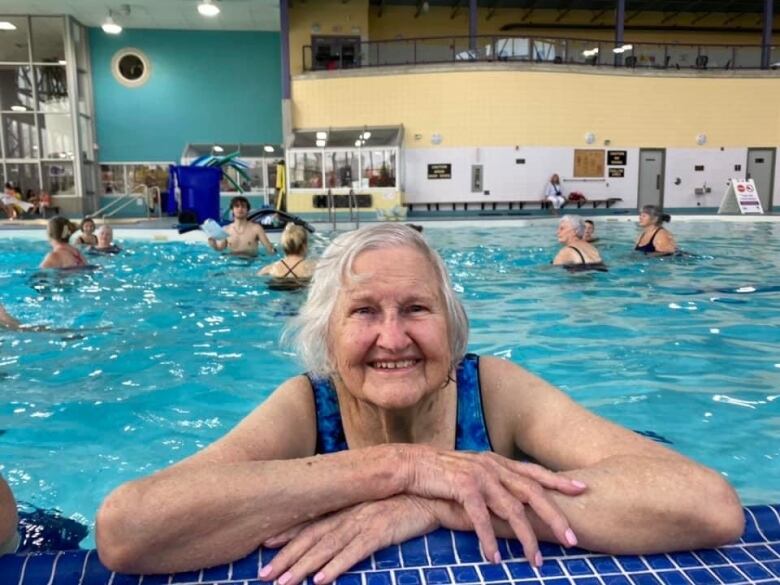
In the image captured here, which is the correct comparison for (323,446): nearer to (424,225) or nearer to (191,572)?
(191,572)

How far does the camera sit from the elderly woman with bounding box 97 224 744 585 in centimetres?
131

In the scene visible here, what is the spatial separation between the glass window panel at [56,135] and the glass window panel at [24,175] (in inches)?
23.7

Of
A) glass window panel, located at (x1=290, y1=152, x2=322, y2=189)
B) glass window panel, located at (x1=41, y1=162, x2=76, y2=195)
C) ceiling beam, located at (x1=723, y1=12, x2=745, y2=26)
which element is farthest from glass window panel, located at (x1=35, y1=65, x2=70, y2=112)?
ceiling beam, located at (x1=723, y1=12, x2=745, y2=26)

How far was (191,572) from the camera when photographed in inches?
52.1

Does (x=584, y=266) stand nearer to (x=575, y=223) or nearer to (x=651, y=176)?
(x=575, y=223)

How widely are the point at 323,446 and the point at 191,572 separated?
2.13 ft

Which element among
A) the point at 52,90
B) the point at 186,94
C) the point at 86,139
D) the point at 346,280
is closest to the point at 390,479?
the point at 346,280

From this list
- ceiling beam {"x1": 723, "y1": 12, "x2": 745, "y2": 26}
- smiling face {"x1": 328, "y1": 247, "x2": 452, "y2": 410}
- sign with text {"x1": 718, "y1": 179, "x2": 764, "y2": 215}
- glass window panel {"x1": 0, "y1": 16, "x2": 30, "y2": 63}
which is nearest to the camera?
smiling face {"x1": 328, "y1": 247, "x2": 452, "y2": 410}

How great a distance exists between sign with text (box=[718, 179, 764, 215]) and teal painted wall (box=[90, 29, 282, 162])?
1478cm

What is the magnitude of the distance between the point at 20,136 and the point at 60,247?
661 inches

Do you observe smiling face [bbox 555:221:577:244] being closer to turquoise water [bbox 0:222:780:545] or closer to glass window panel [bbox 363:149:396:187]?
turquoise water [bbox 0:222:780:545]

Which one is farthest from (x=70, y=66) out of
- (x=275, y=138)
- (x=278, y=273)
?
(x=278, y=273)

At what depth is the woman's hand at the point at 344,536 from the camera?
1272 mm

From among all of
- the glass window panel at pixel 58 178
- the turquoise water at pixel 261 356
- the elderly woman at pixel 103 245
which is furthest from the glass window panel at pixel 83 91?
the turquoise water at pixel 261 356
